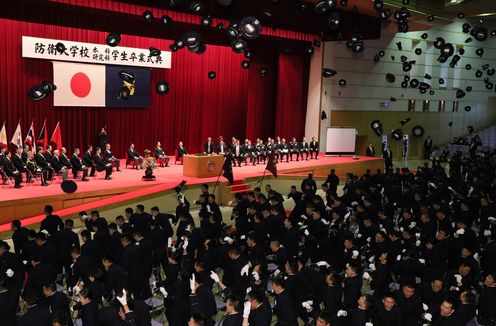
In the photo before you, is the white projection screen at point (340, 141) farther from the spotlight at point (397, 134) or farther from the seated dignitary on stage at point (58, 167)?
the seated dignitary on stage at point (58, 167)

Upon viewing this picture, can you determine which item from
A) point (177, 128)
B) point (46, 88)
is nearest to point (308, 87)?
point (177, 128)

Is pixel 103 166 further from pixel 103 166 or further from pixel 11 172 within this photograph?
pixel 11 172

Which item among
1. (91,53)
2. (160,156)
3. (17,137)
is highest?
(91,53)

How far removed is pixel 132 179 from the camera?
17.4 metres

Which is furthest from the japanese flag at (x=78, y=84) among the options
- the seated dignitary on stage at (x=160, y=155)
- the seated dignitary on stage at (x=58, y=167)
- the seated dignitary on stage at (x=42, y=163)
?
the seated dignitary on stage at (x=42, y=163)

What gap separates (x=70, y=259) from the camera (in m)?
9.77

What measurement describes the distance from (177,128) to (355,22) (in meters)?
8.79

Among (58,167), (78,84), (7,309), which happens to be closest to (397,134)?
(78,84)

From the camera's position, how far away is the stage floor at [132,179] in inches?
575

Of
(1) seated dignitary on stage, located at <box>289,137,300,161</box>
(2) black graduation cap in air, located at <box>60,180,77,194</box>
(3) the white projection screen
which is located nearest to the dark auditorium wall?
(3) the white projection screen

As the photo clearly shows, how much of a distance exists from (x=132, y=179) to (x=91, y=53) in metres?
5.50

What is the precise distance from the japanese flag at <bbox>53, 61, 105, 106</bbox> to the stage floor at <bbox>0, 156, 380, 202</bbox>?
9.48 ft

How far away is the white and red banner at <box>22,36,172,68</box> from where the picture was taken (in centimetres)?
1828

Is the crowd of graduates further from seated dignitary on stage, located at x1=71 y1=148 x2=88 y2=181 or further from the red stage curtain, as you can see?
the red stage curtain
